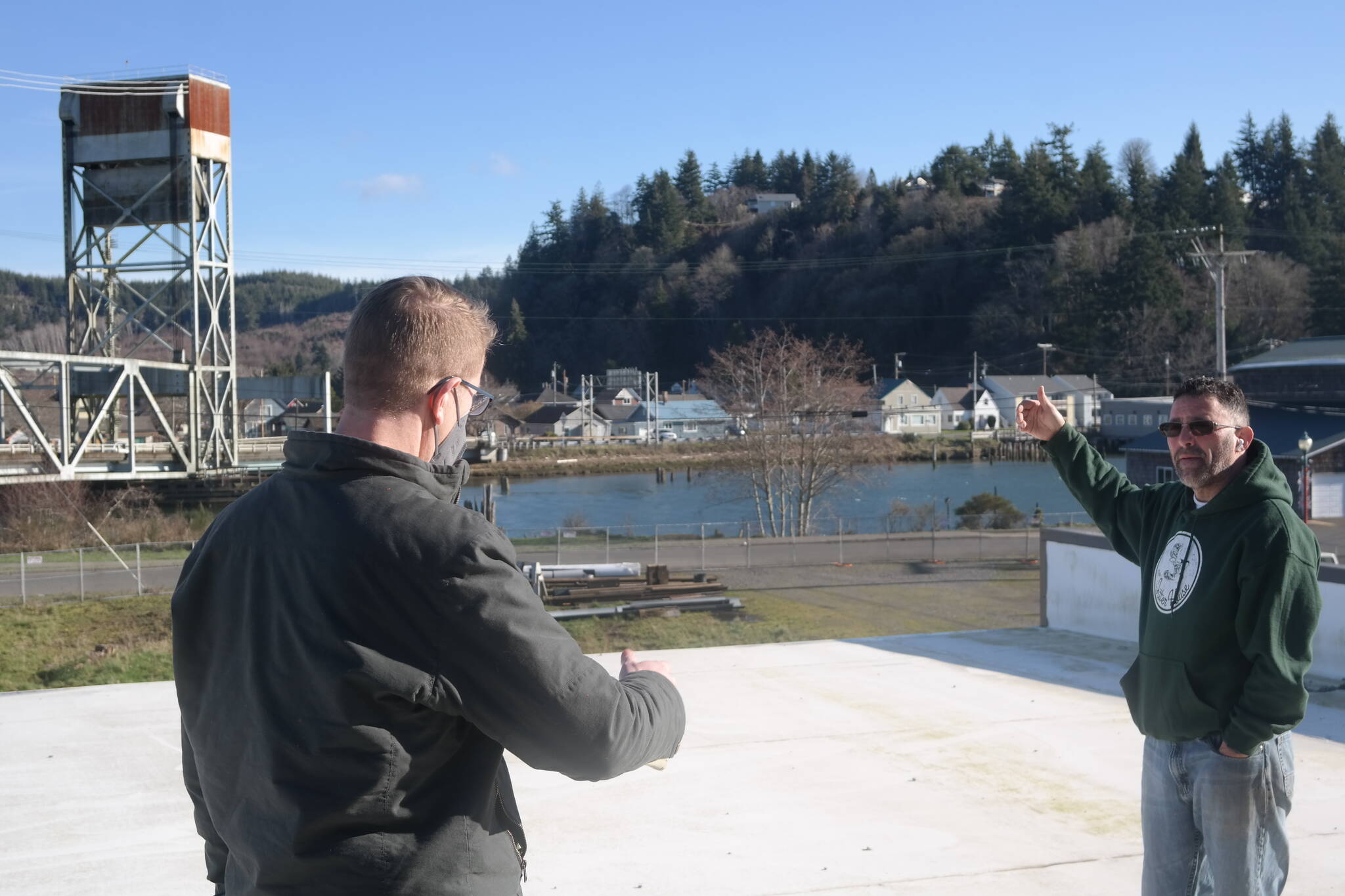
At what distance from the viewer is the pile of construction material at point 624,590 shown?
56.6 feet

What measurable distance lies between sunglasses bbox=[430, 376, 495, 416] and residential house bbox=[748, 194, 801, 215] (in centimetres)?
14825

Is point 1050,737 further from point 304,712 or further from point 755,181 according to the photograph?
point 755,181

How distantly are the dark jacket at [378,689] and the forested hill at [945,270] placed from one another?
2876 inches

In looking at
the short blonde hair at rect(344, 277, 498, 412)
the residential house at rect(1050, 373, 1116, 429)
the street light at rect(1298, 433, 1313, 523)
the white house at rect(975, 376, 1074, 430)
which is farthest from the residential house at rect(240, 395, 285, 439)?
the short blonde hair at rect(344, 277, 498, 412)

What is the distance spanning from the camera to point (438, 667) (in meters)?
1.51

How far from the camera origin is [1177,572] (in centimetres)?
288

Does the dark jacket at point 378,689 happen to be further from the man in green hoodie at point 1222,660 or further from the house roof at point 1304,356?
the house roof at point 1304,356

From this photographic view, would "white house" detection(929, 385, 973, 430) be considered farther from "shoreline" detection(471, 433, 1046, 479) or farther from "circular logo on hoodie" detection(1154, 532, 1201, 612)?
"circular logo on hoodie" detection(1154, 532, 1201, 612)

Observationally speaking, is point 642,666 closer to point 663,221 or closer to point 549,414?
point 549,414

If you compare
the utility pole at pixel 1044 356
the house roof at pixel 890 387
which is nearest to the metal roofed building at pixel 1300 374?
the utility pole at pixel 1044 356

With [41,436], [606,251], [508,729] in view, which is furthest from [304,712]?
[606,251]

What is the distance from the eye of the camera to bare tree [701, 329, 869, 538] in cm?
3378

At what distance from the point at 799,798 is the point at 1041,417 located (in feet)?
6.69

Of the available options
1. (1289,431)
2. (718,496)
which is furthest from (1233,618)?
(718,496)
